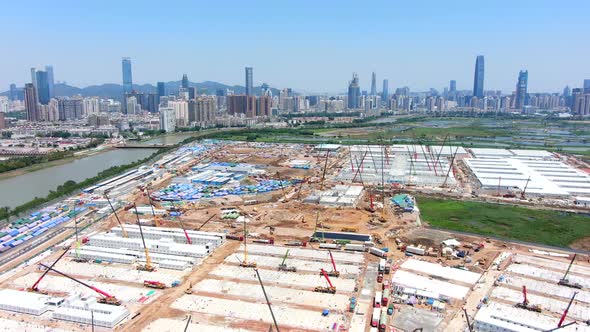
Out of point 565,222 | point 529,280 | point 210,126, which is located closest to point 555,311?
point 529,280

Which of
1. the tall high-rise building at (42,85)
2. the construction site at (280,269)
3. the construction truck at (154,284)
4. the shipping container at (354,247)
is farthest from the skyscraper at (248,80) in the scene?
the construction truck at (154,284)

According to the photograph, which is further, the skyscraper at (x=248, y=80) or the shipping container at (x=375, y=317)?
the skyscraper at (x=248, y=80)

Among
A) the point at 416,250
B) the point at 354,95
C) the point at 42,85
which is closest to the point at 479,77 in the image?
the point at 354,95

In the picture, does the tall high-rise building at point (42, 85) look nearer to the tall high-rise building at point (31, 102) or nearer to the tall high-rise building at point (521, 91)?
the tall high-rise building at point (31, 102)

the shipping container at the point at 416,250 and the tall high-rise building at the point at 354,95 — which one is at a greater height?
the tall high-rise building at the point at 354,95

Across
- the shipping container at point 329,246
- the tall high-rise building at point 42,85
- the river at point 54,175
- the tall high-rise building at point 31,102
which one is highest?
the tall high-rise building at point 42,85

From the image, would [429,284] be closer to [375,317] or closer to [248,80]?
[375,317]

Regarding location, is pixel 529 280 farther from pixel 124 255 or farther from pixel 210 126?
pixel 210 126
